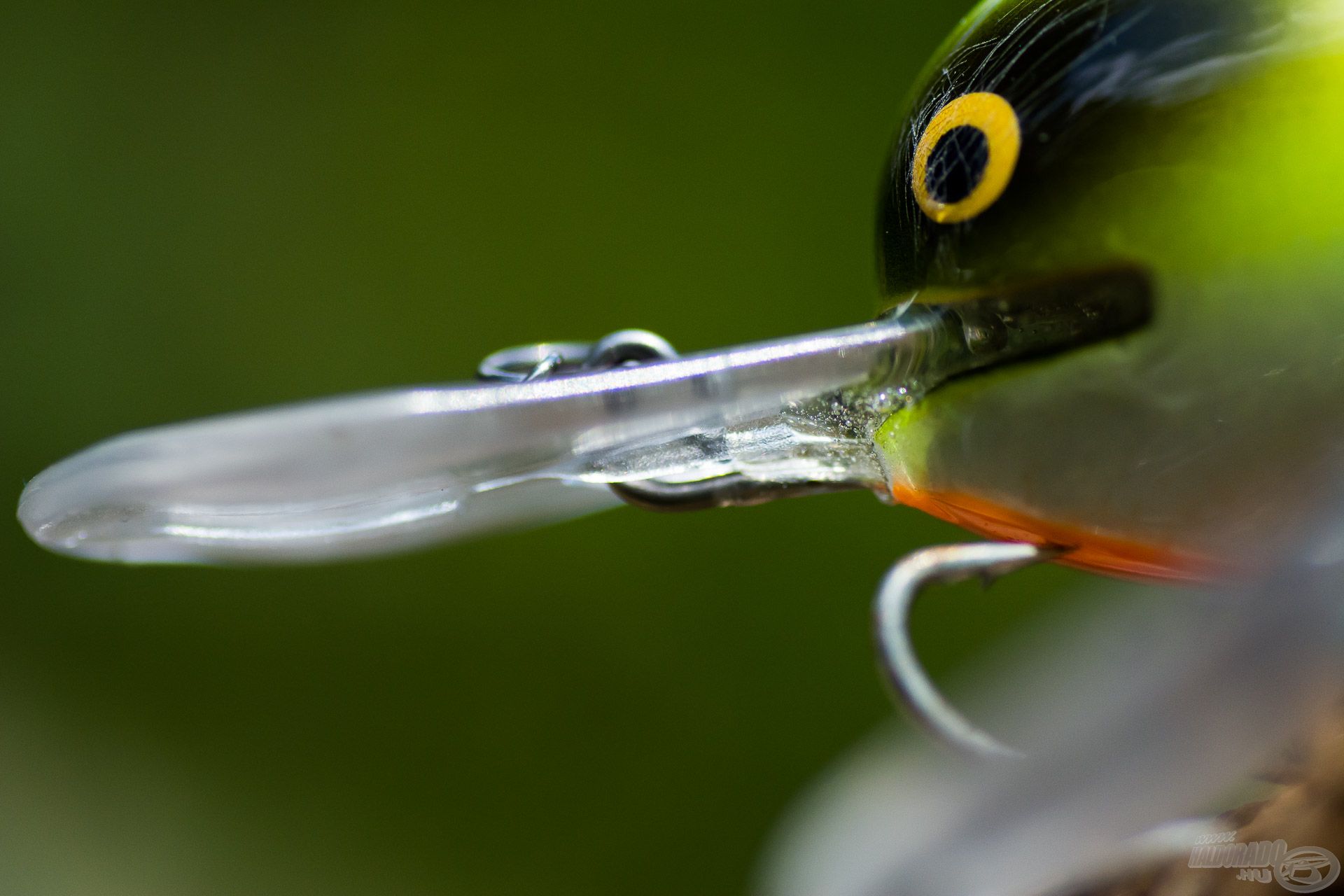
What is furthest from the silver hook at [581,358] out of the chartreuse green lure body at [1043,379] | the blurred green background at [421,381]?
the blurred green background at [421,381]

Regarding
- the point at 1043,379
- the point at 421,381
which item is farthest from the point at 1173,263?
the point at 421,381

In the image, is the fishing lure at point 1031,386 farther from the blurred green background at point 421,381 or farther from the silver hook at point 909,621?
the blurred green background at point 421,381

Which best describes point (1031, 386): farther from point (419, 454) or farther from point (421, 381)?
point (421, 381)

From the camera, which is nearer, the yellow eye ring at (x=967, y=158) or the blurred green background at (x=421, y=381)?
Result: the yellow eye ring at (x=967, y=158)

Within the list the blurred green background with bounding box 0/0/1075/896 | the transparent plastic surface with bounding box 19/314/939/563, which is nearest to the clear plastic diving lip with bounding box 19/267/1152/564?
the transparent plastic surface with bounding box 19/314/939/563

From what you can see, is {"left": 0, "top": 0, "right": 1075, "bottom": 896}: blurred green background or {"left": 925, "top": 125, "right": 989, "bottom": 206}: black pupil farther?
{"left": 0, "top": 0, "right": 1075, "bottom": 896}: blurred green background

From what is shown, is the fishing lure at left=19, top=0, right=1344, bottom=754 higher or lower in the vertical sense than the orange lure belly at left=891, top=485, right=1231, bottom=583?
higher

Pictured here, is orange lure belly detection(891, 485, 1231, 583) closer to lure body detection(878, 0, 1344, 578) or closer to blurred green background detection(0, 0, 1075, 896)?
lure body detection(878, 0, 1344, 578)

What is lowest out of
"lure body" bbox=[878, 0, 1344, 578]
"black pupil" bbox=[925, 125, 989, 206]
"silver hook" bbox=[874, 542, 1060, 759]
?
"silver hook" bbox=[874, 542, 1060, 759]

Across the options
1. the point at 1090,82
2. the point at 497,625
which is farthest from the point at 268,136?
the point at 1090,82
